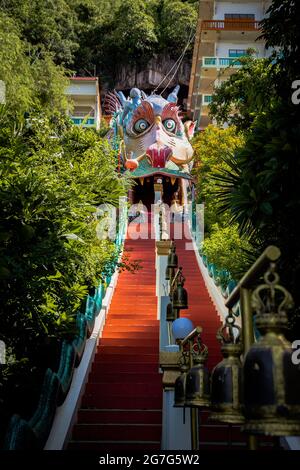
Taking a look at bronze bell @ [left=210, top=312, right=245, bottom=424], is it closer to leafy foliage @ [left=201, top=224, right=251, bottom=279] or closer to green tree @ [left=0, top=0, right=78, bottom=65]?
leafy foliage @ [left=201, top=224, right=251, bottom=279]

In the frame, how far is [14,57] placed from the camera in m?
17.7

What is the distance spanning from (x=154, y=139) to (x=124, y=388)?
22.3 meters

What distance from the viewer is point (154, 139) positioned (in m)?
31.0

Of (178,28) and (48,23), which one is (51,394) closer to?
(48,23)

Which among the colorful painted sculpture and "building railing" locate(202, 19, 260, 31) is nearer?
the colorful painted sculpture

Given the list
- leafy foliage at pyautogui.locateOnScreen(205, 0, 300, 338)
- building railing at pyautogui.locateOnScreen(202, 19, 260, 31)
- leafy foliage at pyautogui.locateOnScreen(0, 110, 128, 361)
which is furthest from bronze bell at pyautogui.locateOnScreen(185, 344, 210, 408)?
building railing at pyautogui.locateOnScreen(202, 19, 260, 31)

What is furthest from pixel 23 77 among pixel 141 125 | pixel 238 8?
pixel 238 8

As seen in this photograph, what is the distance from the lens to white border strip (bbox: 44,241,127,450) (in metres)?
7.99

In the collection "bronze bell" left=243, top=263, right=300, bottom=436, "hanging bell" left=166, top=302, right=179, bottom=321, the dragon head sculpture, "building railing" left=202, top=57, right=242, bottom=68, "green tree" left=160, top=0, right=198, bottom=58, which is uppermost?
"green tree" left=160, top=0, right=198, bottom=58

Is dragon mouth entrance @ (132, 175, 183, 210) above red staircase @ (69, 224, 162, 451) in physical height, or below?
above

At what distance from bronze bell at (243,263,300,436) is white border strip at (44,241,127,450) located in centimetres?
595

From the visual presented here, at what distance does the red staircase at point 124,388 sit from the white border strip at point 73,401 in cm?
14

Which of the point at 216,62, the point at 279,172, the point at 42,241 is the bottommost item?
the point at 42,241

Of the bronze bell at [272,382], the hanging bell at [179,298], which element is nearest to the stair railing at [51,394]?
the hanging bell at [179,298]
